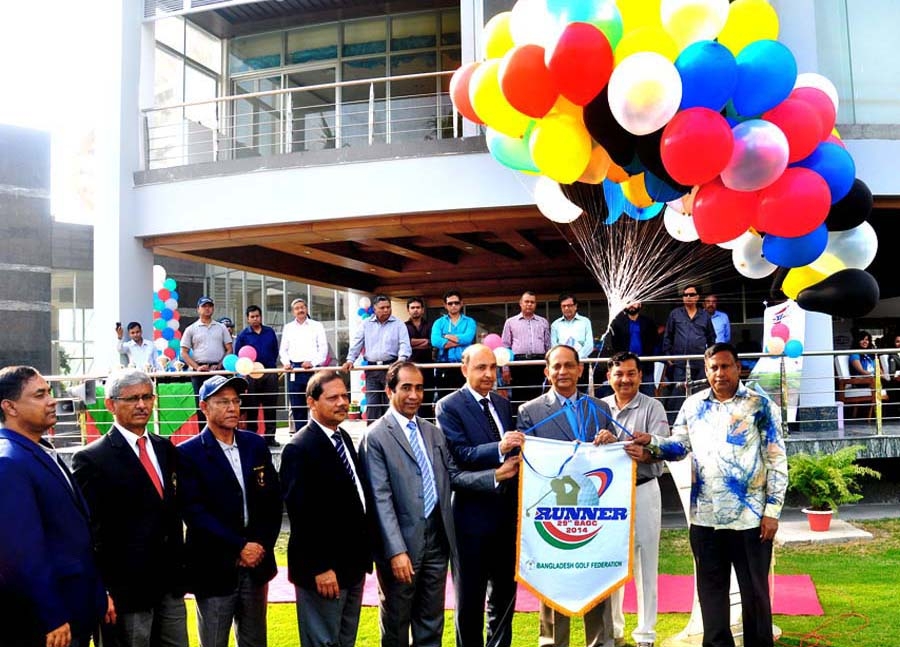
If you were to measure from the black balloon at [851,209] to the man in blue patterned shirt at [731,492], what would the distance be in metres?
1.59

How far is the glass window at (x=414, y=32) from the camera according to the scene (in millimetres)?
15727

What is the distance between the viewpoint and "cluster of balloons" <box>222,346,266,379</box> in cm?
931

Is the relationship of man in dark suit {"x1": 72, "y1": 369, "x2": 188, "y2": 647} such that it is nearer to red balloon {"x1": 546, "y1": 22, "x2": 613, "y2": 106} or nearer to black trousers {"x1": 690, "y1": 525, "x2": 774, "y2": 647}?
black trousers {"x1": 690, "y1": 525, "x2": 774, "y2": 647}

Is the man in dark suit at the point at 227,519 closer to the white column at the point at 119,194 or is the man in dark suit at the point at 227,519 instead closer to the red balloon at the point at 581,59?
the red balloon at the point at 581,59

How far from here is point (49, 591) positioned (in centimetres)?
311

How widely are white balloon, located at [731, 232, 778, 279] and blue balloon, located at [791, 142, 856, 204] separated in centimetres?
76

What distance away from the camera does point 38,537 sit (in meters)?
3.11

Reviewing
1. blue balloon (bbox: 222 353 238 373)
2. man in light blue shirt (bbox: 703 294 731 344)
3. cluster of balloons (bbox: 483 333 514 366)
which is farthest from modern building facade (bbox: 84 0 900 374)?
man in light blue shirt (bbox: 703 294 731 344)

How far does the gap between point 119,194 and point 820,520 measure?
10.0 m

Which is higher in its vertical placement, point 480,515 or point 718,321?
point 718,321

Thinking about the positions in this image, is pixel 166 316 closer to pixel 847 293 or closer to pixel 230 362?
pixel 230 362

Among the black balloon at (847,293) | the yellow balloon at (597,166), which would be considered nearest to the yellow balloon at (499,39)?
the yellow balloon at (597,166)

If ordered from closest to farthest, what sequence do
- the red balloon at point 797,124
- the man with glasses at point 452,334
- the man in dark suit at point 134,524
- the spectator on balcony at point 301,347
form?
the man in dark suit at point 134,524 → the red balloon at point 797,124 → the man with glasses at point 452,334 → the spectator on balcony at point 301,347

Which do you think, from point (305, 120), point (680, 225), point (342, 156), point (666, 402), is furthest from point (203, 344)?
point (305, 120)
